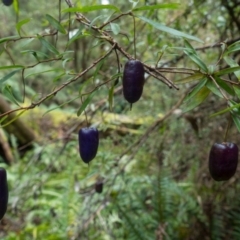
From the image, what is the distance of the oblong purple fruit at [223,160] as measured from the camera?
0.59m

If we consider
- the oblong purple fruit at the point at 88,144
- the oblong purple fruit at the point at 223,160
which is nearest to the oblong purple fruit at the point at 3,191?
the oblong purple fruit at the point at 88,144

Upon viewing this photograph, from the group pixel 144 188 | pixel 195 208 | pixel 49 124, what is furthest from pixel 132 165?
pixel 49 124

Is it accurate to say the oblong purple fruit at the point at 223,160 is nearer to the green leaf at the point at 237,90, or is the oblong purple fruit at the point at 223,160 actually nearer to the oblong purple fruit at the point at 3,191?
the green leaf at the point at 237,90

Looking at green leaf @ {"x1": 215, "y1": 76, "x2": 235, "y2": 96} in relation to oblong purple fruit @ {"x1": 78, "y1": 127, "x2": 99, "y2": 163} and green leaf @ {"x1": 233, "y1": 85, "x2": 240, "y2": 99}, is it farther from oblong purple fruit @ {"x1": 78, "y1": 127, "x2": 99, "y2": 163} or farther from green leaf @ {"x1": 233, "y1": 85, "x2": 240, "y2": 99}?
oblong purple fruit @ {"x1": 78, "y1": 127, "x2": 99, "y2": 163}

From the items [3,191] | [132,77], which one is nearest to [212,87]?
[132,77]

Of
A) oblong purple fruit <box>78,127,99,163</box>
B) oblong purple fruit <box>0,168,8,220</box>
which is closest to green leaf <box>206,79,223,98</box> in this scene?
oblong purple fruit <box>78,127,99,163</box>

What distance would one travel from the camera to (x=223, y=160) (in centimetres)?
58

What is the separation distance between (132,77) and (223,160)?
163 mm

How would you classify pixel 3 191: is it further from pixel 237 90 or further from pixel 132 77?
→ pixel 237 90

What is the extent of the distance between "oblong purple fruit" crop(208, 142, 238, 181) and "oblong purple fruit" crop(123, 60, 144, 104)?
5.3 inches

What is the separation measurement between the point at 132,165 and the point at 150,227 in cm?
84

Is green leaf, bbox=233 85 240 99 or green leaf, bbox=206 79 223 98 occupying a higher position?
green leaf, bbox=206 79 223 98

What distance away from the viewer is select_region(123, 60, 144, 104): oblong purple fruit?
0.56 m

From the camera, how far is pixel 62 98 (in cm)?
530
